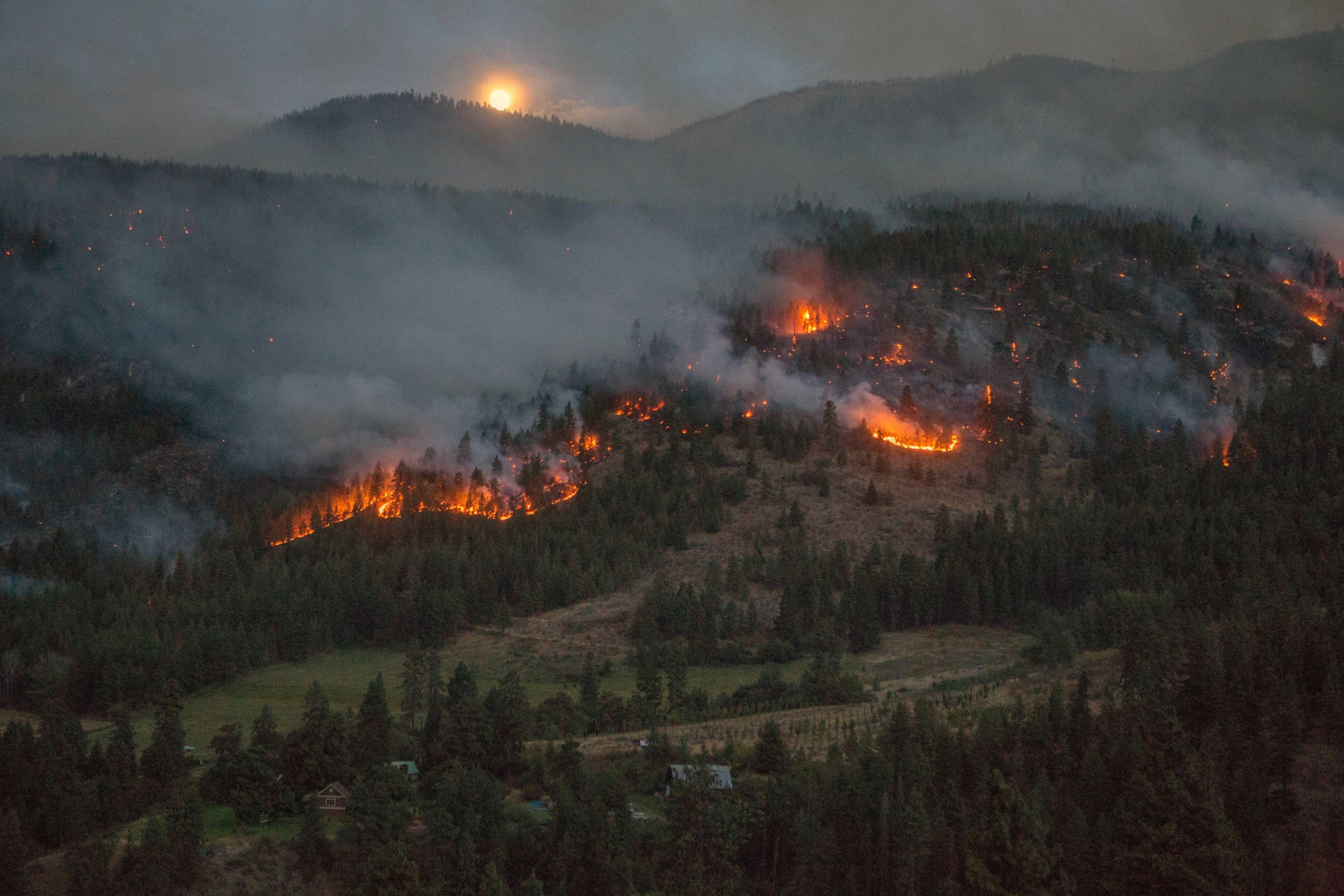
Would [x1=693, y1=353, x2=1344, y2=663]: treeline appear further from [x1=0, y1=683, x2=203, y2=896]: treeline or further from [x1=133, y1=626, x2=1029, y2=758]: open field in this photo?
[x1=0, y1=683, x2=203, y2=896]: treeline

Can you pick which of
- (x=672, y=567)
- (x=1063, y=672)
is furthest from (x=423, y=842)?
(x=672, y=567)

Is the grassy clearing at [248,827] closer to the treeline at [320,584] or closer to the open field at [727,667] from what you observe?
the open field at [727,667]

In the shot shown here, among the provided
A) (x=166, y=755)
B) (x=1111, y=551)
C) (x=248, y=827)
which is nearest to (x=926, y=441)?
(x=1111, y=551)

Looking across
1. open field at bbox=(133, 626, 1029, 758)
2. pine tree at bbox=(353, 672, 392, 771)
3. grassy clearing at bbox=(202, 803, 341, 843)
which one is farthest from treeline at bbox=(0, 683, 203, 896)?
open field at bbox=(133, 626, 1029, 758)

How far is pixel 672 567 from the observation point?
15862 centimetres

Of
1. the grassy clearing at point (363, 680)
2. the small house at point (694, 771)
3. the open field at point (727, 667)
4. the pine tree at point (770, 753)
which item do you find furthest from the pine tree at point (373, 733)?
the pine tree at point (770, 753)

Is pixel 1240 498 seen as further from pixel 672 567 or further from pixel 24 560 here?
pixel 24 560

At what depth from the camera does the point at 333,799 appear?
81750 millimetres

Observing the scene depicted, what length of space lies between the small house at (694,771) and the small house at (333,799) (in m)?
22.3

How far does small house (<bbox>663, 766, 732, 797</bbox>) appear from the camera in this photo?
6606 cm

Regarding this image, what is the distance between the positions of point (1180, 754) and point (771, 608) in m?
89.5

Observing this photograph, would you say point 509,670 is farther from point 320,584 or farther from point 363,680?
point 320,584

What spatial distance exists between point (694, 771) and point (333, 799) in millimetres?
31846

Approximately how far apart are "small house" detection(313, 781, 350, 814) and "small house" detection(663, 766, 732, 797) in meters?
22.3
